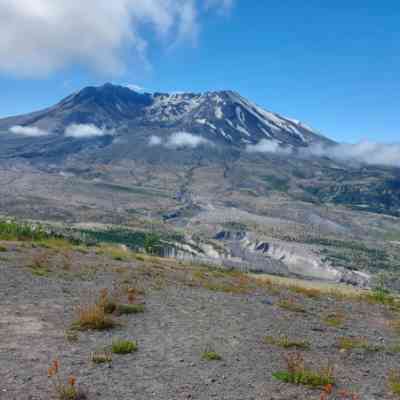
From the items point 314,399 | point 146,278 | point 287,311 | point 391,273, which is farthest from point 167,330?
point 391,273

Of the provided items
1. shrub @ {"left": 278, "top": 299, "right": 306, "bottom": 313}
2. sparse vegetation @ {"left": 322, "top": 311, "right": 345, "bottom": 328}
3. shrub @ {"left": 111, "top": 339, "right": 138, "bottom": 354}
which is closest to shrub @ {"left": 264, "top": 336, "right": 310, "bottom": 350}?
sparse vegetation @ {"left": 322, "top": 311, "right": 345, "bottom": 328}

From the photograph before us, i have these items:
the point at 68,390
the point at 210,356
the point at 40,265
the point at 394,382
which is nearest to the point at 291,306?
the point at 394,382

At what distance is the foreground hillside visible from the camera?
24.5 feet

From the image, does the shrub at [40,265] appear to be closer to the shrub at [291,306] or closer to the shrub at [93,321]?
the shrub at [93,321]

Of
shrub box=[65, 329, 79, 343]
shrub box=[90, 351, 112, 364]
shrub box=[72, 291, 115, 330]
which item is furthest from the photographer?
shrub box=[72, 291, 115, 330]

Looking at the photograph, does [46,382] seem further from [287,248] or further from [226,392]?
[287,248]

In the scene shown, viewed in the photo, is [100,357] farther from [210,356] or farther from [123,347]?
[210,356]

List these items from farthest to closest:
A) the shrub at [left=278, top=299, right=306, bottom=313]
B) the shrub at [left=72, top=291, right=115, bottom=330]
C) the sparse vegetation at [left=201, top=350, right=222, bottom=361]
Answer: the shrub at [left=278, top=299, right=306, bottom=313]
the shrub at [left=72, top=291, right=115, bottom=330]
the sparse vegetation at [left=201, top=350, right=222, bottom=361]

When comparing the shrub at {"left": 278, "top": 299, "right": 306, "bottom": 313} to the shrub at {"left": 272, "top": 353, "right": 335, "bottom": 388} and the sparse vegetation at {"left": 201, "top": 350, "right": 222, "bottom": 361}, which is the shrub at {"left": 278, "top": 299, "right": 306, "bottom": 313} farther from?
the sparse vegetation at {"left": 201, "top": 350, "right": 222, "bottom": 361}

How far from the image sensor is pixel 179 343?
988 centimetres

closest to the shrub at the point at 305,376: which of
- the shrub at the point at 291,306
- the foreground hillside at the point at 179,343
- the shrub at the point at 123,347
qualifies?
the foreground hillside at the point at 179,343

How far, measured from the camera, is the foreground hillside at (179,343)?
24.5 ft

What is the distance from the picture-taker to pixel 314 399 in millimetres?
7391

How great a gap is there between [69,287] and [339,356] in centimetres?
904
